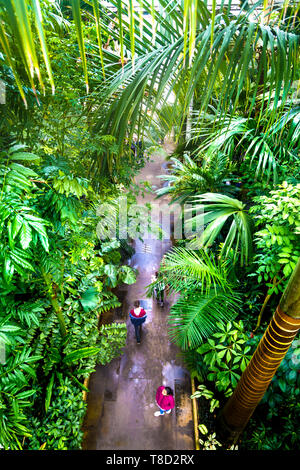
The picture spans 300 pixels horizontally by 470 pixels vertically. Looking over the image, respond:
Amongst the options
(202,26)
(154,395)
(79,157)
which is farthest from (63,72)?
(154,395)

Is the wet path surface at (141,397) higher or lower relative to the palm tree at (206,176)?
lower

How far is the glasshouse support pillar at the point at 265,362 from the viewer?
135 cm

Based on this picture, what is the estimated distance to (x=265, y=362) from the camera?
170cm

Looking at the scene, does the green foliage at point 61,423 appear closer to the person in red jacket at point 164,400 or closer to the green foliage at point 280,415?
the person in red jacket at point 164,400

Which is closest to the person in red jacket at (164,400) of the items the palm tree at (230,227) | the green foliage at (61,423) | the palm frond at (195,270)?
the green foliage at (61,423)

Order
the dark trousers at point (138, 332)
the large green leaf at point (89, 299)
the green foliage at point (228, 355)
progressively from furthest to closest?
the dark trousers at point (138, 332) → the large green leaf at point (89, 299) → the green foliage at point (228, 355)

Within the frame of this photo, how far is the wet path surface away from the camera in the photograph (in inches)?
117

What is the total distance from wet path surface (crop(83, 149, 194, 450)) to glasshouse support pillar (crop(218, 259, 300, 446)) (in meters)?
0.73

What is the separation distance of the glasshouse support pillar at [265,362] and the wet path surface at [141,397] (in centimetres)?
73

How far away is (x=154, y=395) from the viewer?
133 inches

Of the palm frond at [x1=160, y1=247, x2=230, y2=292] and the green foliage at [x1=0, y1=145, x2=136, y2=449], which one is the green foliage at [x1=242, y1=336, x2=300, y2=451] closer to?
the palm frond at [x1=160, y1=247, x2=230, y2=292]

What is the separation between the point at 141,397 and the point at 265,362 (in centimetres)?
224

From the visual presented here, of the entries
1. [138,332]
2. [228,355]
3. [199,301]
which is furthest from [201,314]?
[138,332]

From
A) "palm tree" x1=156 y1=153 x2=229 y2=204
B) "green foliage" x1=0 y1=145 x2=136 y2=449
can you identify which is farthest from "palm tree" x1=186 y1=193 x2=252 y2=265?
"green foliage" x1=0 y1=145 x2=136 y2=449
